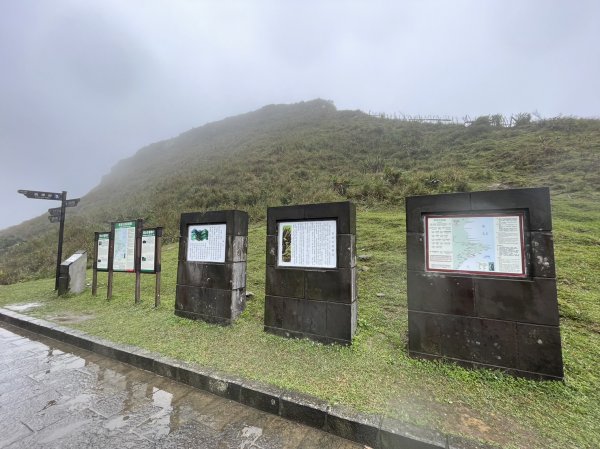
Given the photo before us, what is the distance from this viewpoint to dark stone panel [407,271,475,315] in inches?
133

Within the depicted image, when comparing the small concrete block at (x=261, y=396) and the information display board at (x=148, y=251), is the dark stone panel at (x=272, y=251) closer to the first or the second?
the small concrete block at (x=261, y=396)

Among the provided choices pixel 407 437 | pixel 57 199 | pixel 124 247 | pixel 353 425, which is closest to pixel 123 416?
pixel 353 425

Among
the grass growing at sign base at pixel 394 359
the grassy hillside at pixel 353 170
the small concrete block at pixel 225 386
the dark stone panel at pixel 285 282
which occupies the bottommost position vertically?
the small concrete block at pixel 225 386

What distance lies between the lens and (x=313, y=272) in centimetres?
429

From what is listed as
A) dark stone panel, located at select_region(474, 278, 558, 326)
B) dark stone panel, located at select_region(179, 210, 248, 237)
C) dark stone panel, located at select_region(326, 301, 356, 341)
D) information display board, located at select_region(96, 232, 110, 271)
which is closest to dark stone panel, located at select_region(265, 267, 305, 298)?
dark stone panel, located at select_region(326, 301, 356, 341)

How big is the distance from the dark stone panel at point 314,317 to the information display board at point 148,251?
150 inches

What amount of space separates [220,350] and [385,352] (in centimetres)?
227

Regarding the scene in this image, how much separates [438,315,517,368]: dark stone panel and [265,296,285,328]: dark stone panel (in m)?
2.32

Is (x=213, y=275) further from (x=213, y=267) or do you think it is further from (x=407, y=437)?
(x=407, y=437)

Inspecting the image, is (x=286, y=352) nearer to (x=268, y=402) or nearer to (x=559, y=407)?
(x=268, y=402)

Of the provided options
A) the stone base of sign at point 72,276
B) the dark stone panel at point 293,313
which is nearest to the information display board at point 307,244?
the dark stone panel at point 293,313

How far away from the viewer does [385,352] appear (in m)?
3.67

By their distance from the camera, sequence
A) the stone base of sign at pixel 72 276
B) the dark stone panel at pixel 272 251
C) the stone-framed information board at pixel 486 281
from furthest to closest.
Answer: the stone base of sign at pixel 72 276
the dark stone panel at pixel 272 251
the stone-framed information board at pixel 486 281

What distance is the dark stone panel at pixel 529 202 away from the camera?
121 inches
